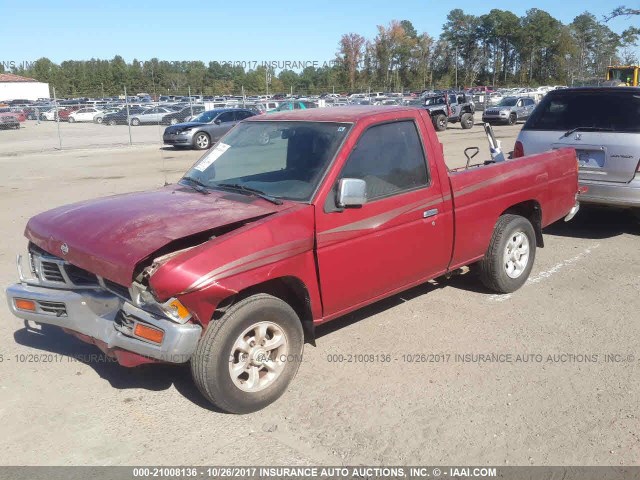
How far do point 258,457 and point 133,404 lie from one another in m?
1.04

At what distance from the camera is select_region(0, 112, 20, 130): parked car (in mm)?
39969

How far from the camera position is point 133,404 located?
3879mm

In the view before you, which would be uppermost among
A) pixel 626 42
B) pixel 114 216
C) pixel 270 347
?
pixel 626 42

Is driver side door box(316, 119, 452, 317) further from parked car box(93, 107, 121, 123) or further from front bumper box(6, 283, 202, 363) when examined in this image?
parked car box(93, 107, 121, 123)

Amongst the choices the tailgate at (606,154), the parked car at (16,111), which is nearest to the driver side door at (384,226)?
the tailgate at (606,154)

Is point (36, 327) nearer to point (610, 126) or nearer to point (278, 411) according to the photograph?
point (278, 411)

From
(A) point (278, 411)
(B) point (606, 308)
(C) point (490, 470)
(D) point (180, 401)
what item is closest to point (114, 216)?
(D) point (180, 401)

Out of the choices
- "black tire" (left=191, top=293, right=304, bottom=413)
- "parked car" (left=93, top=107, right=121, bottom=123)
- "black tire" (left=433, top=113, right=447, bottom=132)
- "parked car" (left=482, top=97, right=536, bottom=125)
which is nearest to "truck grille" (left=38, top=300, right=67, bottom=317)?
"black tire" (left=191, top=293, right=304, bottom=413)

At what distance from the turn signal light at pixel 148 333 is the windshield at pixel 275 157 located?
51.7 inches

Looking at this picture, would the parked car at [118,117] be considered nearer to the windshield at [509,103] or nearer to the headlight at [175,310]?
the windshield at [509,103]

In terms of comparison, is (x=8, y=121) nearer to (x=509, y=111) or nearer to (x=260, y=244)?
(x=509, y=111)

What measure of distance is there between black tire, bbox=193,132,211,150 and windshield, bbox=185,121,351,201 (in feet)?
60.1

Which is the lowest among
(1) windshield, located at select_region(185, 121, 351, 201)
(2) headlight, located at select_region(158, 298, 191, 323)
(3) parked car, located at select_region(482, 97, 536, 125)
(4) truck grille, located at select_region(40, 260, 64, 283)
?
(2) headlight, located at select_region(158, 298, 191, 323)

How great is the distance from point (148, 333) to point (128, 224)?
746 mm
